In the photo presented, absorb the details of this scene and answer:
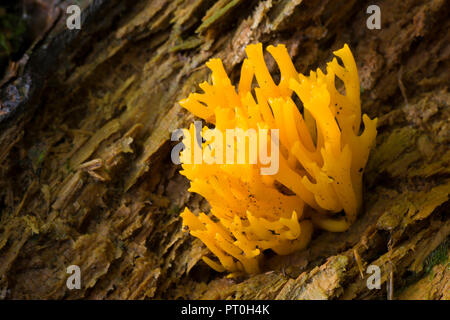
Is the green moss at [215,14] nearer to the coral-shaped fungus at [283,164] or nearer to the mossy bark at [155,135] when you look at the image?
the mossy bark at [155,135]

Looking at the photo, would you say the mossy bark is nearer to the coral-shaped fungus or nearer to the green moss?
the green moss

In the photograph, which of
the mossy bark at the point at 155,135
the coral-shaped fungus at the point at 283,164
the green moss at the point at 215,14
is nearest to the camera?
the coral-shaped fungus at the point at 283,164

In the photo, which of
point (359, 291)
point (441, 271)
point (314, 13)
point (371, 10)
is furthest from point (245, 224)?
point (371, 10)

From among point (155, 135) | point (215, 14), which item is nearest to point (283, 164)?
point (155, 135)

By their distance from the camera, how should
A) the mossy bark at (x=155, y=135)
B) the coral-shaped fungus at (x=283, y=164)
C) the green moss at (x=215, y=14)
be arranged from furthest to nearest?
the green moss at (x=215, y=14), the mossy bark at (x=155, y=135), the coral-shaped fungus at (x=283, y=164)

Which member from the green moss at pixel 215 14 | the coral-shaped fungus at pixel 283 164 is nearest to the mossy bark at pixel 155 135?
the green moss at pixel 215 14

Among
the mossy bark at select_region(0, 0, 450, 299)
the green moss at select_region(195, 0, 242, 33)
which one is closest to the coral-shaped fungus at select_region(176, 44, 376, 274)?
the mossy bark at select_region(0, 0, 450, 299)
